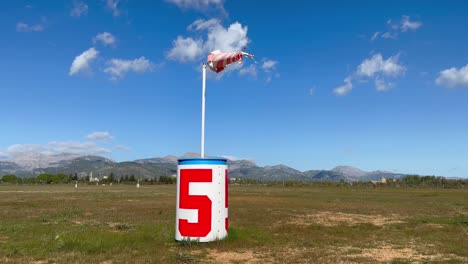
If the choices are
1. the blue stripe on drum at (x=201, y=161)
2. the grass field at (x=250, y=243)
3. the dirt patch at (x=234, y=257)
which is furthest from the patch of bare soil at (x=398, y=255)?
the blue stripe on drum at (x=201, y=161)

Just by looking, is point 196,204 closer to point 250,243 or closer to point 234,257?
point 234,257

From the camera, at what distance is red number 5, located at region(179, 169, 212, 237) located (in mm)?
15016

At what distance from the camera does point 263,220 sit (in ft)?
79.3

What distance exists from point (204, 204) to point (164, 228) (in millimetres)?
4835

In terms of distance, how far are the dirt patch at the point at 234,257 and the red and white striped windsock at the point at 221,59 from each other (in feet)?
22.6

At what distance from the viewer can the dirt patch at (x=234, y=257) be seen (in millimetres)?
12711

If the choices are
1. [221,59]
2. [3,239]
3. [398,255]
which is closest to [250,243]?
[398,255]

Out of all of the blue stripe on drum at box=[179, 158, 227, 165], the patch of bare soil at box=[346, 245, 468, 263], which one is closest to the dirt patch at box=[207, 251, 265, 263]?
the patch of bare soil at box=[346, 245, 468, 263]

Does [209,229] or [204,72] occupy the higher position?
[204,72]

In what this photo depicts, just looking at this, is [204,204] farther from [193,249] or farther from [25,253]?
[25,253]

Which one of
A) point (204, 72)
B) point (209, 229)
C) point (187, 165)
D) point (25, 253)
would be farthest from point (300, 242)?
point (25, 253)

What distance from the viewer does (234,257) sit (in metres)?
13.2

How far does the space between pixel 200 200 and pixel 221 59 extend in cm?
537

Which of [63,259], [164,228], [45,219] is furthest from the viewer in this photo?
[45,219]
